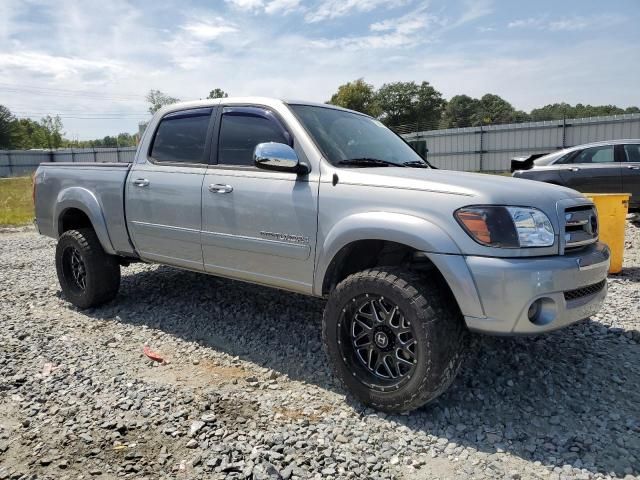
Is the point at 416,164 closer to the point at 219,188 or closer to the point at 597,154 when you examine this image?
the point at 219,188

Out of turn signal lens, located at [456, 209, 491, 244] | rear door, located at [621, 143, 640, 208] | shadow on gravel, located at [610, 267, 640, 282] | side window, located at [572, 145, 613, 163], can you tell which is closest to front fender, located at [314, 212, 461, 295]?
turn signal lens, located at [456, 209, 491, 244]

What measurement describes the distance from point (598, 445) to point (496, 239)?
1.22 meters

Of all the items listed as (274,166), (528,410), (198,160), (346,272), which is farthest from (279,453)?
(198,160)

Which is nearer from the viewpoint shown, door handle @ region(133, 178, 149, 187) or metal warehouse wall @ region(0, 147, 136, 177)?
door handle @ region(133, 178, 149, 187)

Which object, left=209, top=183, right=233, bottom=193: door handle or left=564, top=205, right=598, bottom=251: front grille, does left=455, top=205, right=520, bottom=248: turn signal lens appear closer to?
left=564, top=205, right=598, bottom=251: front grille

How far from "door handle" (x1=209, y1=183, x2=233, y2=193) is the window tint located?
22 cm

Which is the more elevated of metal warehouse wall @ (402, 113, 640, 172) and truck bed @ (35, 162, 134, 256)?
metal warehouse wall @ (402, 113, 640, 172)

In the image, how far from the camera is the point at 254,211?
11.7 feet

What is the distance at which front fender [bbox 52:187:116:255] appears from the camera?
4770mm

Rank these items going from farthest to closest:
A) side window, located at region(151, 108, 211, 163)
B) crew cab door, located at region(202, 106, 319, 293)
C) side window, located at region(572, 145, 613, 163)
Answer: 1. side window, located at region(572, 145, 613, 163)
2. side window, located at region(151, 108, 211, 163)
3. crew cab door, located at region(202, 106, 319, 293)

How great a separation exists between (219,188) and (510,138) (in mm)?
22114

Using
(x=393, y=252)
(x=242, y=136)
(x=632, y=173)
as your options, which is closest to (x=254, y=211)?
(x=242, y=136)

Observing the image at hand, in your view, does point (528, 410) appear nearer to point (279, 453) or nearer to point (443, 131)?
point (279, 453)

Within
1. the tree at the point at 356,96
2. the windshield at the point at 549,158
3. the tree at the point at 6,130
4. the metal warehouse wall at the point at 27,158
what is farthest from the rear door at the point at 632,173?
the tree at the point at 6,130
